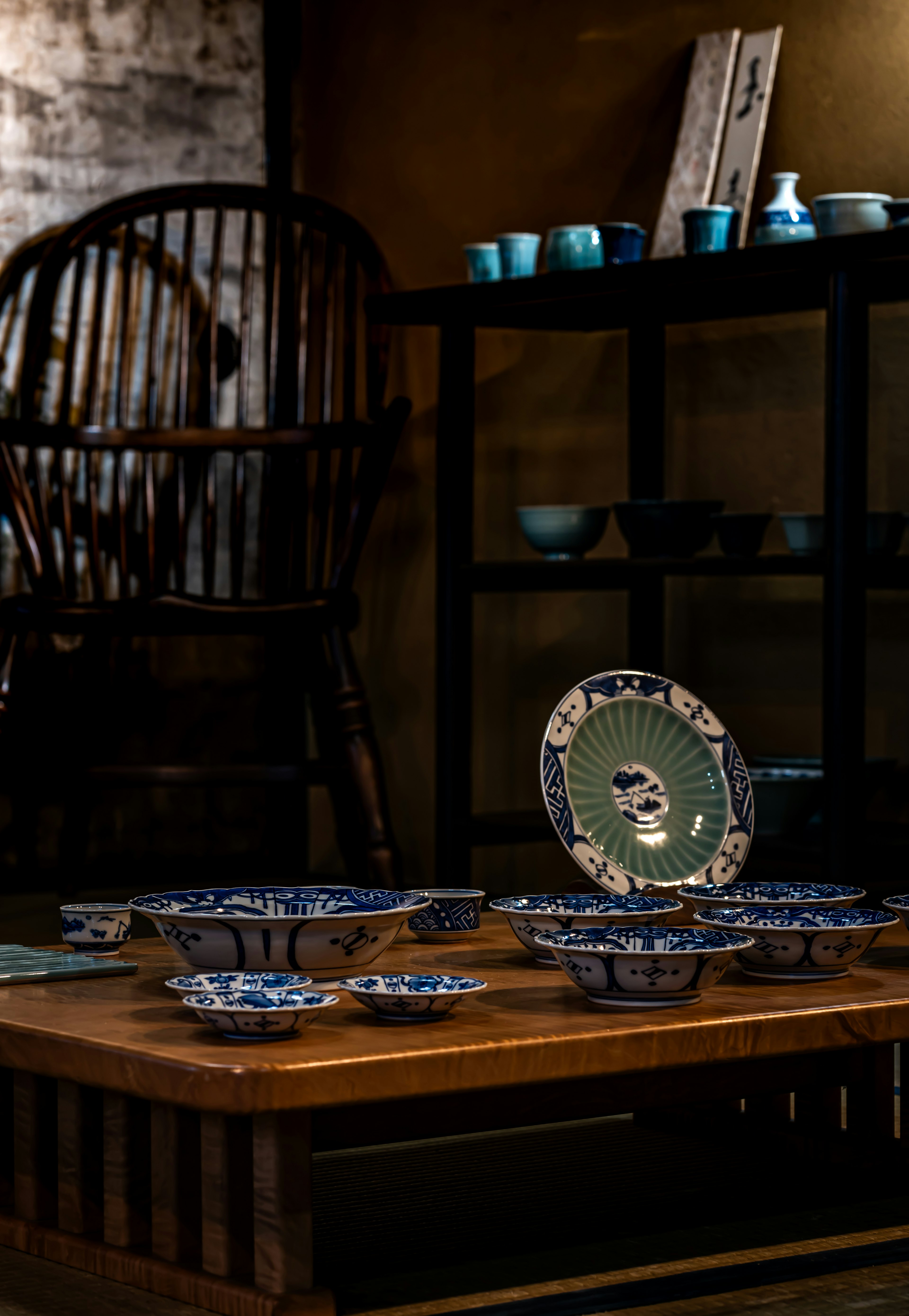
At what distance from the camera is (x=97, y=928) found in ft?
5.42

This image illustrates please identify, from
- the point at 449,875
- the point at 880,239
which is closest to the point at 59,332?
the point at 449,875

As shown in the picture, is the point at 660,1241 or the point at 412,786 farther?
the point at 412,786

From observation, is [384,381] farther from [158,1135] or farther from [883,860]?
[158,1135]

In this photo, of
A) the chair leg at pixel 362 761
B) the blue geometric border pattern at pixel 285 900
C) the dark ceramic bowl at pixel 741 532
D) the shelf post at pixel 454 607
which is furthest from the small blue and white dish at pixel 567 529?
the blue geometric border pattern at pixel 285 900

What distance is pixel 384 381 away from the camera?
3246 mm

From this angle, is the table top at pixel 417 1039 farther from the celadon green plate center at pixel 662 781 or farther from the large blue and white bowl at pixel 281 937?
the celadon green plate center at pixel 662 781

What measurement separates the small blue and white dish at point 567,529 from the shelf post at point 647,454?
163 millimetres

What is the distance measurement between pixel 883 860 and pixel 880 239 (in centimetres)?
85

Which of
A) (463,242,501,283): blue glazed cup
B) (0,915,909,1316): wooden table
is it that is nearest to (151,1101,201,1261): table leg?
(0,915,909,1316): wooden table

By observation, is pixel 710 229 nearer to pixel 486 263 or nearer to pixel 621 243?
pixel 621 243

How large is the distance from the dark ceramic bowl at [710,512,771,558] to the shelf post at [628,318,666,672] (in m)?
0.33

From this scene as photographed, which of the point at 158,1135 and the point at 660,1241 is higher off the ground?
the point at 158,1135

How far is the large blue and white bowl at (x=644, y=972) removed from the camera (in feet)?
4.39

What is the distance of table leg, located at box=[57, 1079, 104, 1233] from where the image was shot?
1.35m
